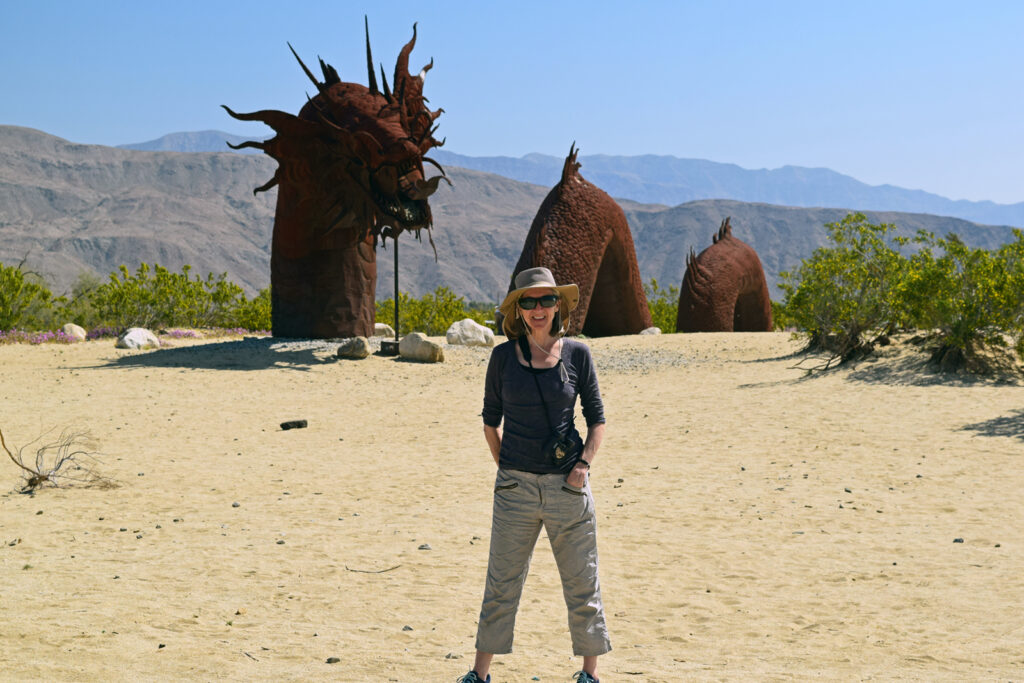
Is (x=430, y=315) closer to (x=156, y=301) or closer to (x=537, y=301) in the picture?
(x=156, y=301)

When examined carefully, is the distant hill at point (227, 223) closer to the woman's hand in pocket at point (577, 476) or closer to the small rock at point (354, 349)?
the small rock at point (354, 349)

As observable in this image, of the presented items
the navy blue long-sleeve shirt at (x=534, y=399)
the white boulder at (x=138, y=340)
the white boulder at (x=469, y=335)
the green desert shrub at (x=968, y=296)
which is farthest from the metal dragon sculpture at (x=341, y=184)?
the navy blue long-sleeve shirt at (x=534, y=399)

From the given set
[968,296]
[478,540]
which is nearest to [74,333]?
[478,540]

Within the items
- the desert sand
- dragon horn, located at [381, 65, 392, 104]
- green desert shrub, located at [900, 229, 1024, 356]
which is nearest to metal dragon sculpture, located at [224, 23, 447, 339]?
dragon horn, located at [381, 65, 392, 104]

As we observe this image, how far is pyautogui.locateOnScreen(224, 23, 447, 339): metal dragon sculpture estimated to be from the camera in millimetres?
14352

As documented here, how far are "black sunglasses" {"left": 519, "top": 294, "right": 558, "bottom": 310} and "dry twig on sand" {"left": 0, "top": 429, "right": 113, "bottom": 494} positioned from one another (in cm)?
481

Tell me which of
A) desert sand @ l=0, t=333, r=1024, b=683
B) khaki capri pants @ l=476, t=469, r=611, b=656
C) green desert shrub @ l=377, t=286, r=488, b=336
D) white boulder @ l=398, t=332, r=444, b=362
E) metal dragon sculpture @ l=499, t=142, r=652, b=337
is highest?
metal dragon sculpture @ l=499, t=142, r=652, b=337

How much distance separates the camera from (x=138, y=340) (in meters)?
17.1

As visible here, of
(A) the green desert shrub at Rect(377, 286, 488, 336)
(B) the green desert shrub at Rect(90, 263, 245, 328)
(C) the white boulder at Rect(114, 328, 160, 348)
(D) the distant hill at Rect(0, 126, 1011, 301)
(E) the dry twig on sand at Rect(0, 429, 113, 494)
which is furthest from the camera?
(D) the distant hill at Rect(0, 126, 1011, 301)

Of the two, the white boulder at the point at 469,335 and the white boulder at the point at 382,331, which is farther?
the white boulder at the point at 382,331

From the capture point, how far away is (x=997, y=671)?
151 inches

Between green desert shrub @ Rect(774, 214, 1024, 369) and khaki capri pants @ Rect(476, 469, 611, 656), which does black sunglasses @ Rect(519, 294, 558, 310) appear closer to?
khaki capri pants @ Rect(476, 469, 611, 656)

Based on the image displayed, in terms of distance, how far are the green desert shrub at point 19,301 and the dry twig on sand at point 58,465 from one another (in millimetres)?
12121

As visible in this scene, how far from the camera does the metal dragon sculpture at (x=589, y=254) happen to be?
16812mm
